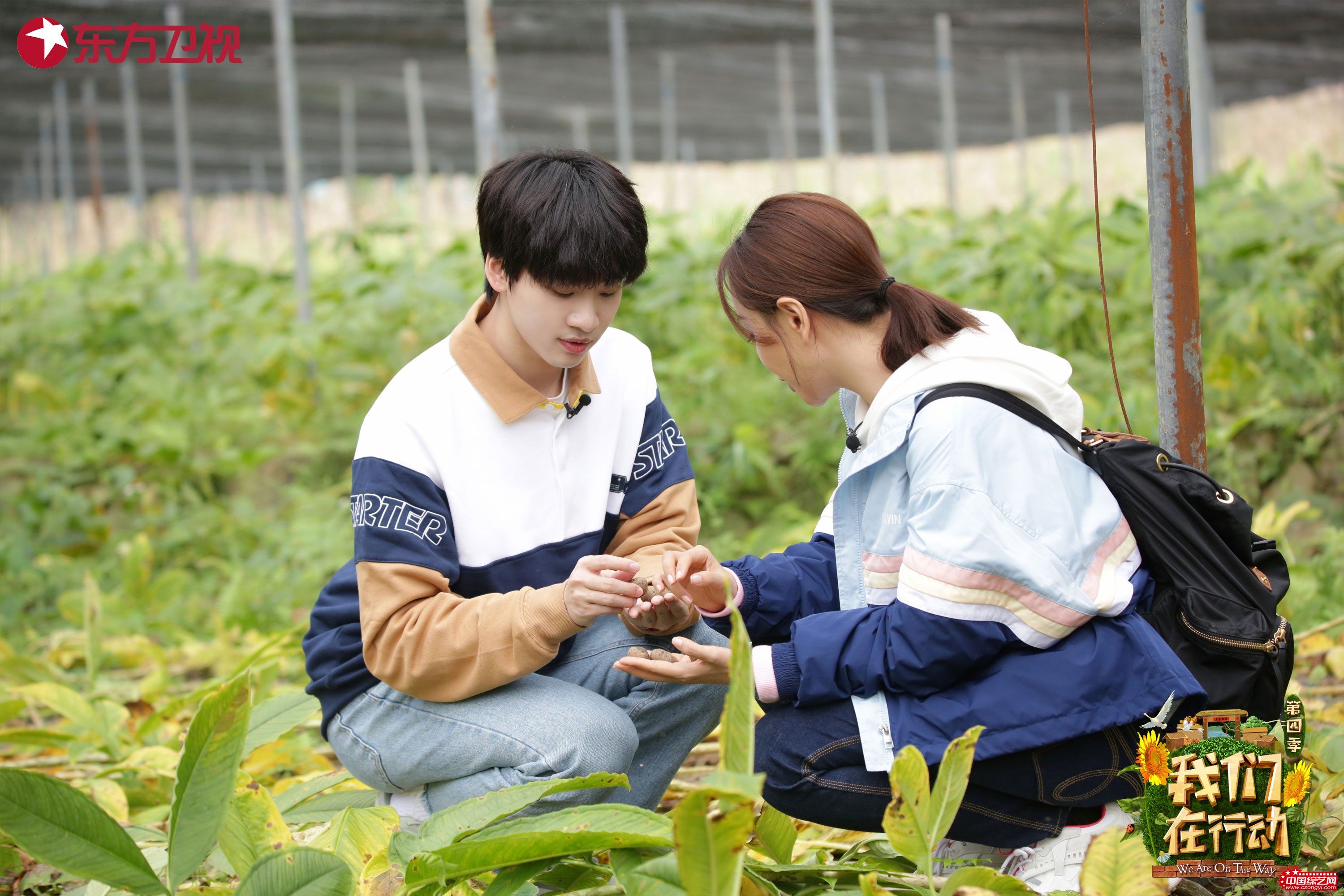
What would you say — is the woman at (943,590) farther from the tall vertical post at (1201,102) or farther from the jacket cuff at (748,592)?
the tall vertical post at (1201,102)

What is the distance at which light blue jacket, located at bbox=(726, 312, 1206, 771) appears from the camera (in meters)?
1.31

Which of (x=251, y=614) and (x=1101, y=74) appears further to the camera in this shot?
(x=1101, y=74)

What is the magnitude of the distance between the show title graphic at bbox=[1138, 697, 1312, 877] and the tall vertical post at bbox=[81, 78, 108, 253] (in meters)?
6.94

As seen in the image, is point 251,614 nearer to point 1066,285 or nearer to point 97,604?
A: point 97,604

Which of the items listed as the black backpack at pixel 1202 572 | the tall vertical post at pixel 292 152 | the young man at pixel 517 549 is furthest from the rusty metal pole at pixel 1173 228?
the tall vertical post at pixel 292 152

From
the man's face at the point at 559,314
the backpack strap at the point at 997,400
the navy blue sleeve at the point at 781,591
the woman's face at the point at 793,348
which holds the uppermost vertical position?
the man's face at the point at 559,314

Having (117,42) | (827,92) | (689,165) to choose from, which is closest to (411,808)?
(827,92)

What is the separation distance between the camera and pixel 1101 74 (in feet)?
31.7

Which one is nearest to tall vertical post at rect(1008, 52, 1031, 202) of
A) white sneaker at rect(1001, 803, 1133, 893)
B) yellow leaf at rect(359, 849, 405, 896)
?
white sneaker at rect(1001, 803, 1133, 893)

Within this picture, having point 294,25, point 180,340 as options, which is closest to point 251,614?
point 180,340

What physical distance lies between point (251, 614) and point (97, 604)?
2.05ft

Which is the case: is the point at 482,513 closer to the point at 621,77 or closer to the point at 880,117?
the point at 621,77

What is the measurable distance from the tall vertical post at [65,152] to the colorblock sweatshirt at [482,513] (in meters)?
7.24

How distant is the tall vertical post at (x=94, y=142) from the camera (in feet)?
22.6
